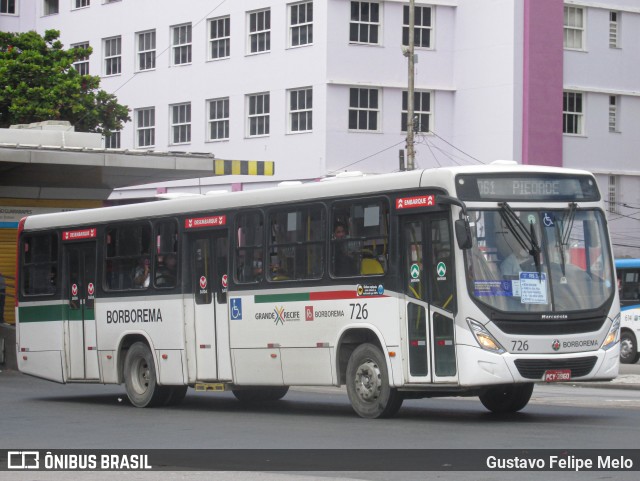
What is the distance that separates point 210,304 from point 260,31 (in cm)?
3396

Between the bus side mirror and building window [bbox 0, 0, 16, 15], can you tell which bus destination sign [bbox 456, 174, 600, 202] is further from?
building window [bbox 0, 0, 16, 15]

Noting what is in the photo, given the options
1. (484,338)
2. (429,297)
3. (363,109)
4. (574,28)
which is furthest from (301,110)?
(484,338)

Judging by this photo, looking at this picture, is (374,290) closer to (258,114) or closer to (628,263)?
(628,263)

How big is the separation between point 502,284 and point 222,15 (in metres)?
39.5

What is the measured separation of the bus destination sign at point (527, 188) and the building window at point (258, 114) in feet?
115

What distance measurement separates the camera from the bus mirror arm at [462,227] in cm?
1573

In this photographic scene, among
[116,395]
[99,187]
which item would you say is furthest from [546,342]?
[99,187]

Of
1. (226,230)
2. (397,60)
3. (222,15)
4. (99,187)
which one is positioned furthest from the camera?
(222,15)

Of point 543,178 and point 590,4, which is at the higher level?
point 590,4

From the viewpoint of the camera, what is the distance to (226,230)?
19.4 metres

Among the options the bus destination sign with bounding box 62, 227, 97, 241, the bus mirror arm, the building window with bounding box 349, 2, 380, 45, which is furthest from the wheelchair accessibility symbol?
the building window with bounding box 349, 2, 380, 45

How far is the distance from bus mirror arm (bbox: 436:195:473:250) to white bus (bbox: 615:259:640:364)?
2217 cm

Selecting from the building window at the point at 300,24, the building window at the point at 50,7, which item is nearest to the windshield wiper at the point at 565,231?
the building window at the point at 300,24

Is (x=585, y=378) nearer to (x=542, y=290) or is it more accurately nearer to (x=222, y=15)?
(x=542, y=290)
